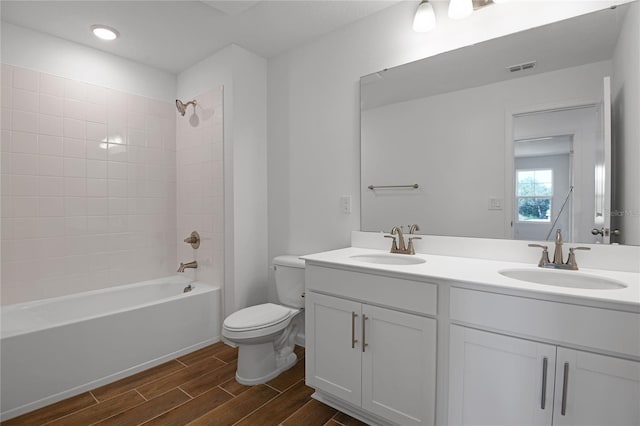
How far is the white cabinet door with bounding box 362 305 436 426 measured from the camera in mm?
1375

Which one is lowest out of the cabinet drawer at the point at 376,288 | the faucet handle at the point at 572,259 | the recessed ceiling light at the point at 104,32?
the cabinet drawer at the point at 376,288

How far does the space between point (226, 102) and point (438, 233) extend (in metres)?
1.96

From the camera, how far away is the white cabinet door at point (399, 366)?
1375 mm

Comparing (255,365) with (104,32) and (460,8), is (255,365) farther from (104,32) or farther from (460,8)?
(104,32)

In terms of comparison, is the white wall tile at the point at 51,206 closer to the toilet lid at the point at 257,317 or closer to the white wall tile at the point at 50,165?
the white wall tile at the point at 50,165

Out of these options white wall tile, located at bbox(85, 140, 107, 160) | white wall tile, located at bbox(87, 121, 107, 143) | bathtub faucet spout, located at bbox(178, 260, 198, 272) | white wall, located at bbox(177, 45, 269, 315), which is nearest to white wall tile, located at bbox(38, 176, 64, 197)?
white wall tile, located at bbox(85, 140, 107, 160)

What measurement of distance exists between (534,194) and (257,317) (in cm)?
179

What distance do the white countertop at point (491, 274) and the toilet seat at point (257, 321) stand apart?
588mm

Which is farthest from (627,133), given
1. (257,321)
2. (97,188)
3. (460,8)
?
(97,188)

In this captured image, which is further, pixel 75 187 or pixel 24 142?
pixel 75 187

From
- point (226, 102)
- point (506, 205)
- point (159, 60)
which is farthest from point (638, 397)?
point (159, 60)

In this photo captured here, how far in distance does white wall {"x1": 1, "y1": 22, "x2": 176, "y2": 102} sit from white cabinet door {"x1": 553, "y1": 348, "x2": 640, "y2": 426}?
138 inches

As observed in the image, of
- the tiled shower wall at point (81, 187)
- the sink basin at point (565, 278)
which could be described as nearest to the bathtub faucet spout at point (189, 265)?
the tiled shower wall at point (81, 187)

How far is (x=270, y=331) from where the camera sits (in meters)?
2.04
